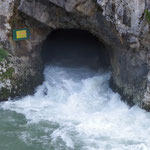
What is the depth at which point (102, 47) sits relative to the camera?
51.8 feet

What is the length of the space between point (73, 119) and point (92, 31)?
3.82 m

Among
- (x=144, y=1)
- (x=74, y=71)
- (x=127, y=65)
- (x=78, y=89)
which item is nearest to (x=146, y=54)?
(x=127, y=65)

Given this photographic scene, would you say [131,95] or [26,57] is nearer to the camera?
[131,95]

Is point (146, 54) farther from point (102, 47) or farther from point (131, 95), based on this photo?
point (102, 47)

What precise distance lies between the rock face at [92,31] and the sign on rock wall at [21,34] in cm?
18

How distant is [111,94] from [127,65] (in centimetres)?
154

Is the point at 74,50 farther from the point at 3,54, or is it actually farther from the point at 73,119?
the point at 73,119

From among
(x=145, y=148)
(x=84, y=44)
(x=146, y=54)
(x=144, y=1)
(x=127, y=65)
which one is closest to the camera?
(x=145, y=148)

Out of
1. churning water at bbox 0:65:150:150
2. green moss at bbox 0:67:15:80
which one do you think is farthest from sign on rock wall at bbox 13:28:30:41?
churning water at bbox 0:65:150:150

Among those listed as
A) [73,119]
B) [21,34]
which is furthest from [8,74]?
[73,119]

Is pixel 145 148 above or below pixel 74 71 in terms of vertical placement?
below

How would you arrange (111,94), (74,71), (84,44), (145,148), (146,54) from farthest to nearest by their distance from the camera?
(84,44), (74,71), (111,94), (146,54), (145,148)

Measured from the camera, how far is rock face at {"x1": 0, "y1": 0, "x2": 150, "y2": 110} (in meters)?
11.4

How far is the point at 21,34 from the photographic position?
1359 centimetres
